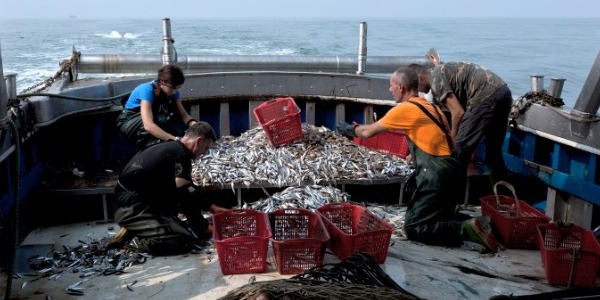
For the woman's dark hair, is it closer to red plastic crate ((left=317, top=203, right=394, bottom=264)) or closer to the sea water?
red plastic crate ((left=317, top=203, right=394, bottom=264))

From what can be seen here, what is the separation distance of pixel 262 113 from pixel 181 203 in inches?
90.0

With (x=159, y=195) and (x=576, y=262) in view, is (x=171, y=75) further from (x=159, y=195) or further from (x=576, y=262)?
(x=576, y=262)

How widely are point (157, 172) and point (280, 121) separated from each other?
246cm

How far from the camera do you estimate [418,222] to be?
5.82 meters

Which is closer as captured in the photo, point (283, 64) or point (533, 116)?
point (533, 116)

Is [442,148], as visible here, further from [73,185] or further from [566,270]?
[73,185]

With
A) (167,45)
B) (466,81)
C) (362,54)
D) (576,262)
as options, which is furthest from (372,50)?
(576,262)

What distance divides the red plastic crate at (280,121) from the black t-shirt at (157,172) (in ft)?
6.78

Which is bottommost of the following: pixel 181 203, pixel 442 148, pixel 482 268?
pixel 482 268

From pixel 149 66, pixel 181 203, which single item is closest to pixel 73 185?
pixel 181 203

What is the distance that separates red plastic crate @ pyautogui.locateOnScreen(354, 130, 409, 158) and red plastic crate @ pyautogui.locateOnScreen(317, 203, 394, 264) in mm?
2090

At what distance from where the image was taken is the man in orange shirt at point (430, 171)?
5.61 meters

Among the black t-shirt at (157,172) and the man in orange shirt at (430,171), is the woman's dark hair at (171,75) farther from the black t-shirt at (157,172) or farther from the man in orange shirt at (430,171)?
the man in orange shirt at (430,171)

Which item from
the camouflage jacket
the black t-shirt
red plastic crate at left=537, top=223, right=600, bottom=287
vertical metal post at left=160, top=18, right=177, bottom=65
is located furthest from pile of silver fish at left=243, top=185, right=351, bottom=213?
vertical metal post at left=160, top=18, right=177, bottom=65
